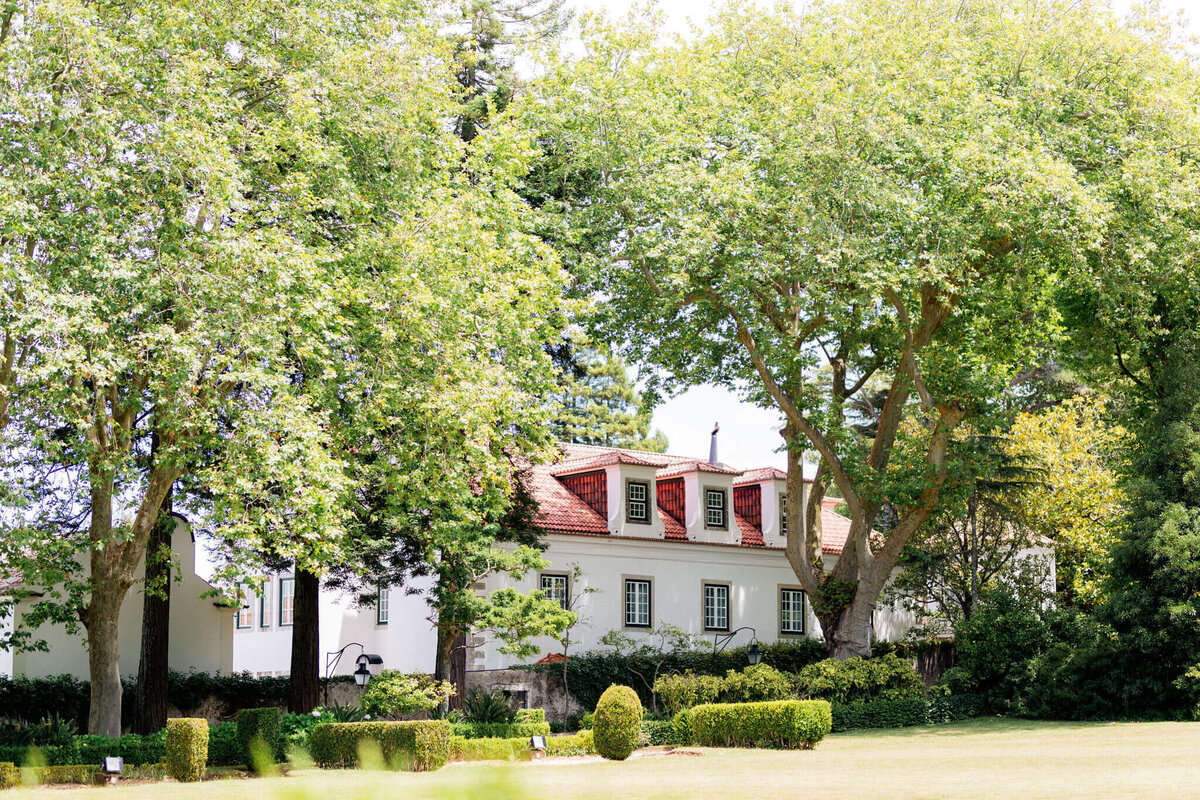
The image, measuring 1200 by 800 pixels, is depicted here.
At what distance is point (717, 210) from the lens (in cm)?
2848

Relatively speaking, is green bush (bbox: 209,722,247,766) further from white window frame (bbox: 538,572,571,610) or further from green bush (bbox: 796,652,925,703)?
green bush (bbox: 796,652,925,703)

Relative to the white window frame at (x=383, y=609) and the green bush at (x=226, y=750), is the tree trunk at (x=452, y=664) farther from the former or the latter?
the white window frame at (x=383, y=609)

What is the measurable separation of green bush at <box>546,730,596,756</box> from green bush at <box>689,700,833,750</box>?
2417 mm

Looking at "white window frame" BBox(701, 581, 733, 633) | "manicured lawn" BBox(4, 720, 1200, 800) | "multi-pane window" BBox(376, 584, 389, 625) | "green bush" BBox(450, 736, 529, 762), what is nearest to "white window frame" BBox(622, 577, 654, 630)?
"white window frame" BBox(701, 581, 733, 633)

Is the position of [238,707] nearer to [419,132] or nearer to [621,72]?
[419,132]

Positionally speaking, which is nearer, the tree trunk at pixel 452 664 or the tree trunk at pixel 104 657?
the tree trunk at pixel 104 657

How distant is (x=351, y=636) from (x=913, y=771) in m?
21.3

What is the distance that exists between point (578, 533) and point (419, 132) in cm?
1458

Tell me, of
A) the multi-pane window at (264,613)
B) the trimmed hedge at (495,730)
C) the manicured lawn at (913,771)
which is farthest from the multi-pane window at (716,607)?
the multi-pane window at (264,613)

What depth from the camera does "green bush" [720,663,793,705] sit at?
1092 inches

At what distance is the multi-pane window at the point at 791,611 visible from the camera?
38688mm

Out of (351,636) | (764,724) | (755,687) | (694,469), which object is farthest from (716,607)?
(764,724)

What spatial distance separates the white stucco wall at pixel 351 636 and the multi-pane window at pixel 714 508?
965 cm

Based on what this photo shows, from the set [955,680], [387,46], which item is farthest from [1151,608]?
[387,46]
